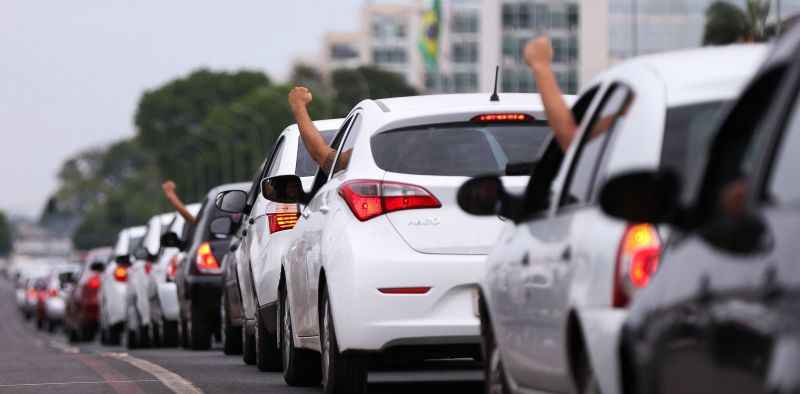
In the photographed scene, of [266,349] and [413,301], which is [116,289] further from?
[413,301]

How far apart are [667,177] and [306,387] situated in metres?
7.87

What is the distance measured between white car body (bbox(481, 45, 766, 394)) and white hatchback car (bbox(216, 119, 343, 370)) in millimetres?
6695

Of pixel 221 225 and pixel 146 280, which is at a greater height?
pixel 221 225

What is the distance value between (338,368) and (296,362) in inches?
71.2

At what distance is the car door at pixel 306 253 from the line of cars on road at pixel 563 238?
2cm

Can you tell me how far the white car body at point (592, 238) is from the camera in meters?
5.81

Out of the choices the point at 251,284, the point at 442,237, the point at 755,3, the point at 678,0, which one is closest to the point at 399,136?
the point at 442,237

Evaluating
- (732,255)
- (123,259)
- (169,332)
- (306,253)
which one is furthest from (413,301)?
(123,259)

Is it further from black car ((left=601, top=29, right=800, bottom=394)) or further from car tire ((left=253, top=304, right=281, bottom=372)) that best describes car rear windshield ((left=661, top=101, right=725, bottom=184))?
car tire ((left=253, top=304, right=281, bottom=372))

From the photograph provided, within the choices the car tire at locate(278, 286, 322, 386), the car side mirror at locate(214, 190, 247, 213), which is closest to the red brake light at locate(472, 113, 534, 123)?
the car tire at locate(278, 286, 322, 386)

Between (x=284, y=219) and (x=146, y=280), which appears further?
(x=146, y=280)

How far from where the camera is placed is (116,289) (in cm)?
3023

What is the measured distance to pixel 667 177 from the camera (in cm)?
480

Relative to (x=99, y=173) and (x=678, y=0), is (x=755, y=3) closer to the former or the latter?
(x=678, y=0)
